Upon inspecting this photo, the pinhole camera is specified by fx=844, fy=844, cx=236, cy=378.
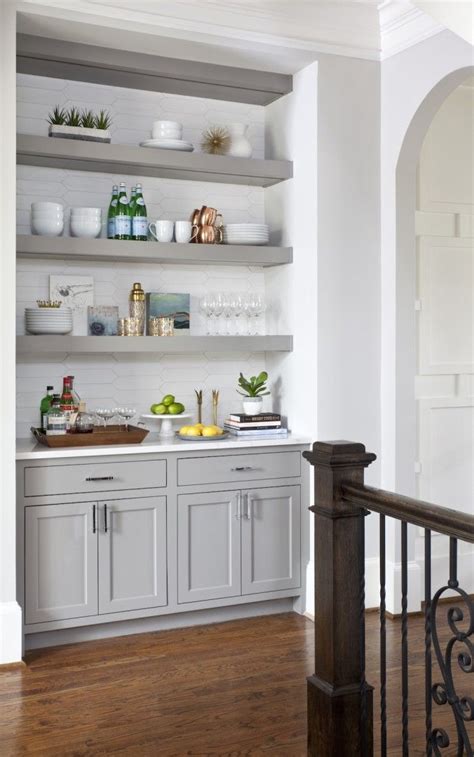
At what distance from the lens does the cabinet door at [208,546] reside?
404 centimetres

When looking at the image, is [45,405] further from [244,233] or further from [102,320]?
[244,233]

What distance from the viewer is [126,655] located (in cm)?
374

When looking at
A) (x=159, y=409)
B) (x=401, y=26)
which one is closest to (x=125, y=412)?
(x=159, y=409)

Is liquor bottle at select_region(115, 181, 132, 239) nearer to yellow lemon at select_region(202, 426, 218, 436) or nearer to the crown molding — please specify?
yellow lemon at select_region(202, 426, 218, 436)

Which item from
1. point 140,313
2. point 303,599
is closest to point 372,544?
point 303,599

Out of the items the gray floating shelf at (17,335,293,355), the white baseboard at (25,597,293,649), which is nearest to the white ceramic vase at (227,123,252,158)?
the gray floating shelf at (17,335,293,355)

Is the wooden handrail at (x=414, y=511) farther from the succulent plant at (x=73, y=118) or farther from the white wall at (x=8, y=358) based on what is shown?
the succulent plant at (x=73, y=118)

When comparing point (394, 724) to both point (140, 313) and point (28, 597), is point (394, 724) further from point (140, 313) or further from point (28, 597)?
A: point (140, 313)

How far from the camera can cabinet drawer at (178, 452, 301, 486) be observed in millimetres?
4043

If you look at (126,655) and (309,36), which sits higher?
(309,36)

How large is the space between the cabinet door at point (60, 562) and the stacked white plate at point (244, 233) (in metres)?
1.57

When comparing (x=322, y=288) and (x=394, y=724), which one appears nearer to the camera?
(x=394, y=724)

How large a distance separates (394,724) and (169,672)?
3.17 feet

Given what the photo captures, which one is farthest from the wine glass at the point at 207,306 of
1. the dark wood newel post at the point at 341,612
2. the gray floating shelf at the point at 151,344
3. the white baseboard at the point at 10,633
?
the dark wood newel post at the point at 341,612
